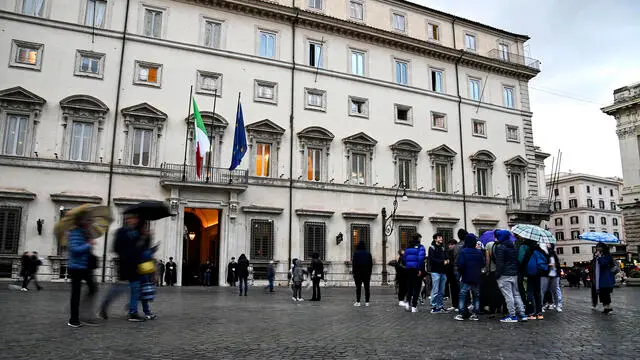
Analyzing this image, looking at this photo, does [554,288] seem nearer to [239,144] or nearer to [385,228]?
[239,144]

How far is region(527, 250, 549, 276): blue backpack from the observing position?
1105 cm

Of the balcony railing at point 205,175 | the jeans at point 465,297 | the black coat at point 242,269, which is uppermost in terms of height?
the balcony railing at point 205,175

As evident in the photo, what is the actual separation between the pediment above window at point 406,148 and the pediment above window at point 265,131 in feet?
Answer: 24.4

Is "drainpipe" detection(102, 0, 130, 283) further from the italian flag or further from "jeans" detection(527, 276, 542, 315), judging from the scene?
"jeans" detection(527, 276, 542, 315)

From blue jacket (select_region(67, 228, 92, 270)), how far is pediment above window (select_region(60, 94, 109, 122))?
1775 cm

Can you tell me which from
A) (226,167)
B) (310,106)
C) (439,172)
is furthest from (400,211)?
(226,167)

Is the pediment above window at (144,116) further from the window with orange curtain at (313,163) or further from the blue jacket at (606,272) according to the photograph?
the blue jacket at (606,272)

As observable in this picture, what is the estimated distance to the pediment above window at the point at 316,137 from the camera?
1134 inches

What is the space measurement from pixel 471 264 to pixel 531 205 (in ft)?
90.7

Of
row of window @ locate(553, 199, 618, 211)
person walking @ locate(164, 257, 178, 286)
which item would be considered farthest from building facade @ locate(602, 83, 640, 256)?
row of window @ locate(553, 199, 618, 211)

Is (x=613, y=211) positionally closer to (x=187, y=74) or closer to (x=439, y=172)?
(x=439, y=172)

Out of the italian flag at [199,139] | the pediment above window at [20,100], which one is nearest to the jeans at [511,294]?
the italian flag at [199,139]

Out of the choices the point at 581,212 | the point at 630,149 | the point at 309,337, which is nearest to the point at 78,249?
the point at 309,337

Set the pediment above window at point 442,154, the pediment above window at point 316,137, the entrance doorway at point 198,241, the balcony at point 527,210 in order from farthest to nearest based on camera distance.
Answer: the balcony at point 527,210, the pediment above window at point 442,154, the entrance doorway at point 198,241, the pediment above window at point 316,137
